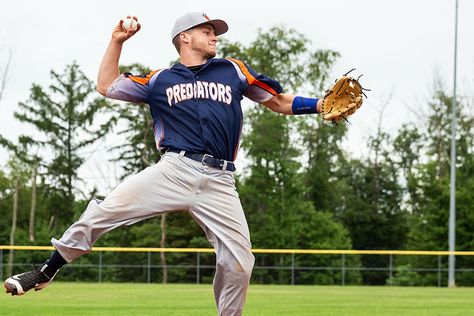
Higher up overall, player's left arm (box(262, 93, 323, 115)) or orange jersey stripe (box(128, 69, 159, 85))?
orange jersey stripe (box(128, 69, 159, 85))

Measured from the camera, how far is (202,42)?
574 cm

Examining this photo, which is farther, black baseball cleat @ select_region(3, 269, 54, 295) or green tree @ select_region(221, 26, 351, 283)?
green tree @ select_region(221, 26, 351, 283)

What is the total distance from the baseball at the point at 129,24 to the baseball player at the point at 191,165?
3cm

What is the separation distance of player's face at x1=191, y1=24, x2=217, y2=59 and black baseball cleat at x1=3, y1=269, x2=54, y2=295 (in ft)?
5.52

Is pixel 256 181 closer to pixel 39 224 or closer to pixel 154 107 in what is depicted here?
pixel 39 224

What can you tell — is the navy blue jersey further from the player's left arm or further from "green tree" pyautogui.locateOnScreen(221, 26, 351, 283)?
"green tree" pyautogui.locateOnScreen(221, 26, 351, 283)

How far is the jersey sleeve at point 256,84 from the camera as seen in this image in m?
5.72

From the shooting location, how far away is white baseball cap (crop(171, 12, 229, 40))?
5.72 meters

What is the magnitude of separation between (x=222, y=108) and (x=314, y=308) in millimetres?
7402

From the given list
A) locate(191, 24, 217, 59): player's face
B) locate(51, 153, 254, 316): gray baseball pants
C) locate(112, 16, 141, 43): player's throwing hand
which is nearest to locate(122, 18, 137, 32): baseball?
locate(112, 16, 141, 43): player's throwing hand

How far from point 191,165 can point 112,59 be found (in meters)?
0.91

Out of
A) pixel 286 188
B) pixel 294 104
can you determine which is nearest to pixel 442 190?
pixel 286 188

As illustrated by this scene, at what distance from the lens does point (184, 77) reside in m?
5.61

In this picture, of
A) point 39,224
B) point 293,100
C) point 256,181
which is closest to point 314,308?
point 293,100
